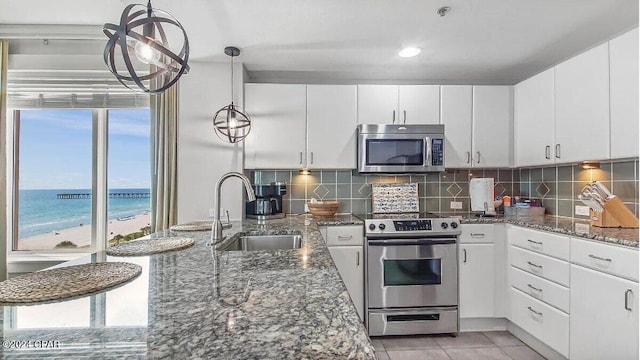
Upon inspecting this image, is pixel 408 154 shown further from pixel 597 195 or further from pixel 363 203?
pixel 597 195

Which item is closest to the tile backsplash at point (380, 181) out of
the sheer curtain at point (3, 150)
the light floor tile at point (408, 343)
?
the light floor tile at point (408, 343)

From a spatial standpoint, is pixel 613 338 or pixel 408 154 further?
pixel 408 154

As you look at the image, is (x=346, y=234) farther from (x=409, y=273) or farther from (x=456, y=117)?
(x=456, y=117)

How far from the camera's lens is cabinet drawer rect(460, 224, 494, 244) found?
2.51 m

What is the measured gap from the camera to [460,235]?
8.21 feet

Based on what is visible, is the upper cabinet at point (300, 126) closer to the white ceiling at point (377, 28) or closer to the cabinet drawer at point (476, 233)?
the white ceiling at point (377, 28)

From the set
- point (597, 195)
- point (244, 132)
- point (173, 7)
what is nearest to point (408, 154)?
point (597, 195)

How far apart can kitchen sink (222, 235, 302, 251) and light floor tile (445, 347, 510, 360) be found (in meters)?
1.44

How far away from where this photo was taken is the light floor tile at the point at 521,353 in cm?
212

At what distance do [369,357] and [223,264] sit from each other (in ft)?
2.47

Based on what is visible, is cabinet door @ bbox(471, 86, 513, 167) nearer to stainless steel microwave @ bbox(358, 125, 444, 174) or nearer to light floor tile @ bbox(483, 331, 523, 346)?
stainless steel microwave @ bbox(358, 125, 444, 174)

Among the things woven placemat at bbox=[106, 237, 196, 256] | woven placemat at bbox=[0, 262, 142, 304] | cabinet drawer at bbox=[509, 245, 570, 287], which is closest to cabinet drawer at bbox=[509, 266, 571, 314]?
cabinet drawer at bbox=[509, 245, 570, 287]

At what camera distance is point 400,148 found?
273cm

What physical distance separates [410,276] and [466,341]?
66 centimetres
